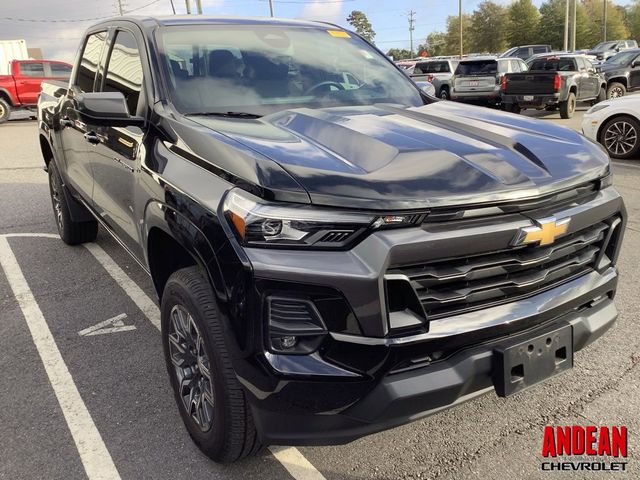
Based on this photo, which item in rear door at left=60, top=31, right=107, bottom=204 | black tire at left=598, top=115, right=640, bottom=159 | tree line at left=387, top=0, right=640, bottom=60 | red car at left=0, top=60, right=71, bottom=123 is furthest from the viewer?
tree line at left=387, top=0, right=640, bottom=60

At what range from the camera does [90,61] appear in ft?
14.3

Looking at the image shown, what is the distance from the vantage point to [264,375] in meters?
1.96

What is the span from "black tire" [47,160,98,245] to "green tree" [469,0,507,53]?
279 ft

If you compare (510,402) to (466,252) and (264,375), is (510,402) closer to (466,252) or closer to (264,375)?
(466,252)

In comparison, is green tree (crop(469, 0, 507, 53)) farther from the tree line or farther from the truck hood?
the truck hood

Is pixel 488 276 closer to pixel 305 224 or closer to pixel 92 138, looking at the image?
pixel 305 224

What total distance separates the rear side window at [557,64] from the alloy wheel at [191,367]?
53.5ft

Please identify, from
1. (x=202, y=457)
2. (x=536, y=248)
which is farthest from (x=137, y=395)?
(x=536, y=248)

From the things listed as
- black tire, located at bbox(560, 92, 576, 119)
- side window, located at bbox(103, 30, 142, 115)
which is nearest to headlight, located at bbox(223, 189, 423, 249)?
side window, located at bbox(103, 30, 142, 115)

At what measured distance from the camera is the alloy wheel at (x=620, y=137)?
869 cm

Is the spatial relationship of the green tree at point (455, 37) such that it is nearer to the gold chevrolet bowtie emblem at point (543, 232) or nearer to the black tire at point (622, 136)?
the black tire at point (622, 136)

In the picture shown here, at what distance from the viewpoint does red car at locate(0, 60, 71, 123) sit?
18953mm

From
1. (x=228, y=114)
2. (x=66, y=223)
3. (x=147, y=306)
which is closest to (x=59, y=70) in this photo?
(x=66, y=223)

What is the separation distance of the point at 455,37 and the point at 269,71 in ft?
304
